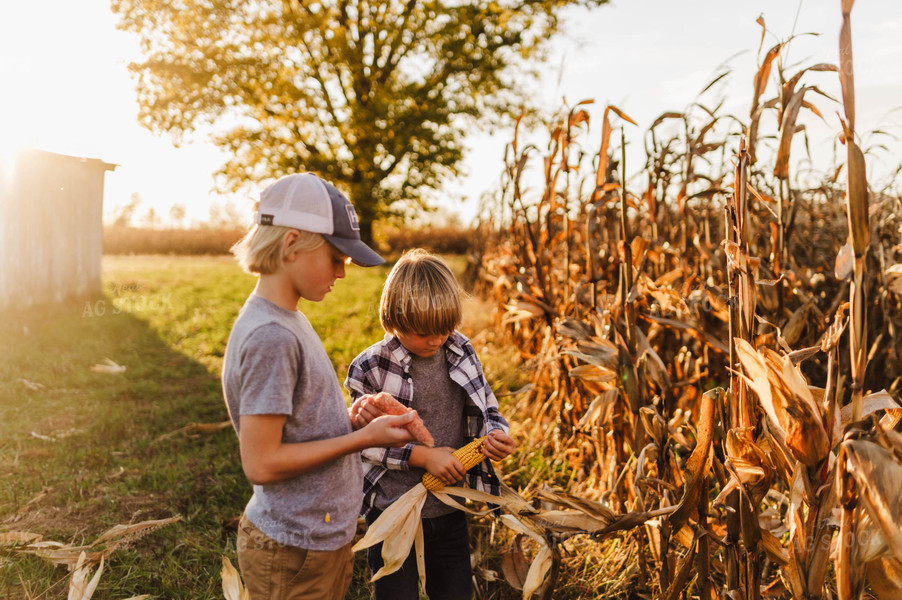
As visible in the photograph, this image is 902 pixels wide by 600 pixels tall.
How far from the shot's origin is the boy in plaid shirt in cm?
169

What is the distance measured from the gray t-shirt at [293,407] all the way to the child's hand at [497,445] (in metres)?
0.38

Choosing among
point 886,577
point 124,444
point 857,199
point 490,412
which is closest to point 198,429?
point 124,444

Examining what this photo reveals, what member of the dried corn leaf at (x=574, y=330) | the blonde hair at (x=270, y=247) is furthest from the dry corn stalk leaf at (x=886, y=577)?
the blonde hair at (x=270, y=247)

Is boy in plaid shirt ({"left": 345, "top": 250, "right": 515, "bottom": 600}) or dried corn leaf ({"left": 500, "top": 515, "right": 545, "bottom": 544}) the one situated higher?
boy in plaid shirt ({"left": 345, "top": 250, "right": 515, "bottom": 600})

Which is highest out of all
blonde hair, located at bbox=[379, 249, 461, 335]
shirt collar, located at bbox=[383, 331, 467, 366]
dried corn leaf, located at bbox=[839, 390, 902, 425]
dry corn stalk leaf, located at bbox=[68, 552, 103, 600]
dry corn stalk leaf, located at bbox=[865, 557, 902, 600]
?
blonde hair, located at bbox=[379, 249, 461, 335]

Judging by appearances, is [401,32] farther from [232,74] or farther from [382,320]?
[382,320]

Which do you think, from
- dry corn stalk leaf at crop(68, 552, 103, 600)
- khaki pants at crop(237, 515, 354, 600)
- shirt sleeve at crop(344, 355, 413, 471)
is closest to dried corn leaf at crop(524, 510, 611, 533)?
shirt sleeve at crop(344, 355, 413, 471)

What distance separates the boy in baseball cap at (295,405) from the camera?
1279 mm

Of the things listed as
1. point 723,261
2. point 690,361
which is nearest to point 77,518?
point 690,361

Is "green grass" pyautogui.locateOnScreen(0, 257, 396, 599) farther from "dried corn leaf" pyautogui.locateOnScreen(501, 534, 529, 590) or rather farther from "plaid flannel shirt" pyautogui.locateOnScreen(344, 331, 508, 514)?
"dried corn leaf" pyautogui.locateOnScreen(501, 534, 529, 590)

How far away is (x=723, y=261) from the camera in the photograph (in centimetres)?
297

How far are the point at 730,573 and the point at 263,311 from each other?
57.0 inches

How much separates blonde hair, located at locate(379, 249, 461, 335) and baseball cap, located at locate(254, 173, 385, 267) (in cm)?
28

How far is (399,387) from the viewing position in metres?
1.79
